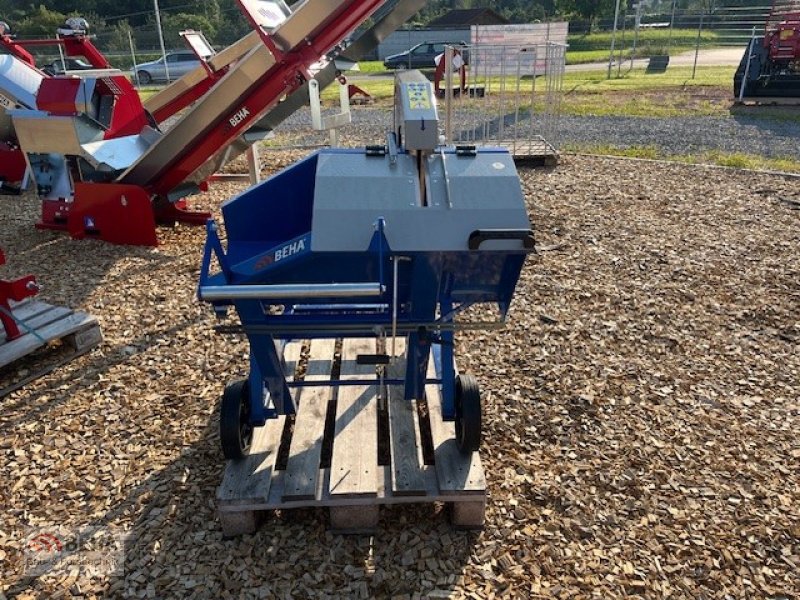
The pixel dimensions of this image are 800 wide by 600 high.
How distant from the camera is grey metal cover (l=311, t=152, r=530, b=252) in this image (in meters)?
2.42

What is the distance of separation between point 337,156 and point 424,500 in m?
1.49

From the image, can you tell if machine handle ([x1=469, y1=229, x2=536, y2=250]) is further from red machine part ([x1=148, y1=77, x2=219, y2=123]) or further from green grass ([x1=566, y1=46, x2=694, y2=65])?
green grass ([x1=566, y1=46, x2=694, y2=65])

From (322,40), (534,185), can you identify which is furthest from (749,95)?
(322,40)

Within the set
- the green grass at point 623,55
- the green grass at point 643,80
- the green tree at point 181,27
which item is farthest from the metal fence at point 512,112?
the green tree at point 181,27

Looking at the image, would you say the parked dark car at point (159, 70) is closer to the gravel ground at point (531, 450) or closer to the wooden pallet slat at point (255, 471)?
the gravel ground at point (531, 450)

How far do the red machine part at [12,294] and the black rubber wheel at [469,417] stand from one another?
283 cm

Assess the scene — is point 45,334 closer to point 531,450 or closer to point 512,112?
point 531,450

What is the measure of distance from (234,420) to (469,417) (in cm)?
103

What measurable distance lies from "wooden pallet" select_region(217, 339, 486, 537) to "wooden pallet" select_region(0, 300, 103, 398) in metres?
1.86

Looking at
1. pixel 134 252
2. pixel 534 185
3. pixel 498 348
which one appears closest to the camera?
pixel 498 348

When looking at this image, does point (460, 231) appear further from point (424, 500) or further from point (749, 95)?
point (749, 95)

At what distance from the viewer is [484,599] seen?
2.43 metres

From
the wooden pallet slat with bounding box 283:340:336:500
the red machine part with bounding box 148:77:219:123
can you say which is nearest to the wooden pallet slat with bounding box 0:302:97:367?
the wooden pallet slat with bounding box 283:340:336:500

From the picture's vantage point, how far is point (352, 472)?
8.98 feet
